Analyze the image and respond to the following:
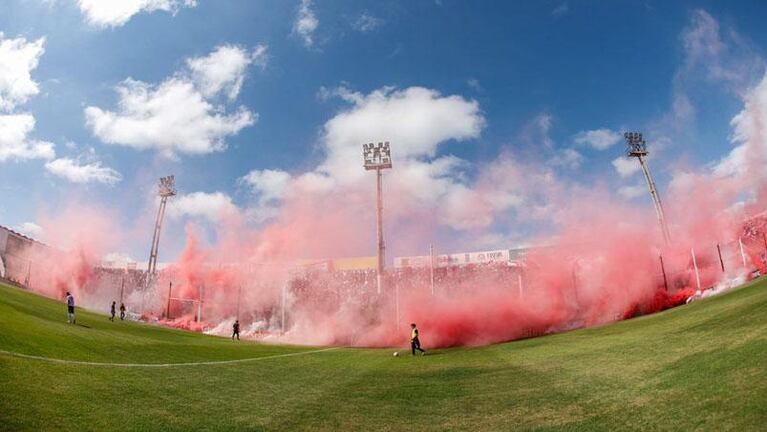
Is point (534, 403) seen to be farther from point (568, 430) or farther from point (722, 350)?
point (722, 350)

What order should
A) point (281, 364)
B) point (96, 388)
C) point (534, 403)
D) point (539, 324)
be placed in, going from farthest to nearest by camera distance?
point (539, 324) → point (281, 364) → point (96, 388) → point (534, 403)

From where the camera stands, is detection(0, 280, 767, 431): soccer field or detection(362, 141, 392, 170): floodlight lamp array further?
detection(362, 141, 392, 170): floodlight lamp array

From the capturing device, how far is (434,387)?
13.4 m

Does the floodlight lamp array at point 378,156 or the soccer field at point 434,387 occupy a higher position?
the floodlight lamp array at point 378,156

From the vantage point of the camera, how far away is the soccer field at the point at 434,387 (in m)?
8.46

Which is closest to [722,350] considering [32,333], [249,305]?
[32,333]

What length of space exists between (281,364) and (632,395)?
14.2 meters

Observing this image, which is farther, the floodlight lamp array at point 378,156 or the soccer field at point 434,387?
the floodlight lamp array at point 378,156

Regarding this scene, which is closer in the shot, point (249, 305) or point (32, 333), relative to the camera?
point (32, 333)

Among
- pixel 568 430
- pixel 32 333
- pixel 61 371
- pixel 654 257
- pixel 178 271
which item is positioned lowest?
pixel 568 430

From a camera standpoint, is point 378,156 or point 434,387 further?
point 378,156

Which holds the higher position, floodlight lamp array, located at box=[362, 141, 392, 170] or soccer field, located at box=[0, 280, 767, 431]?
floodlight lamp array, located at box=[362, 141, 392, 170]

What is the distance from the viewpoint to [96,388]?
1148 cm

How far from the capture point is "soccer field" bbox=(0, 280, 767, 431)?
333 inches
